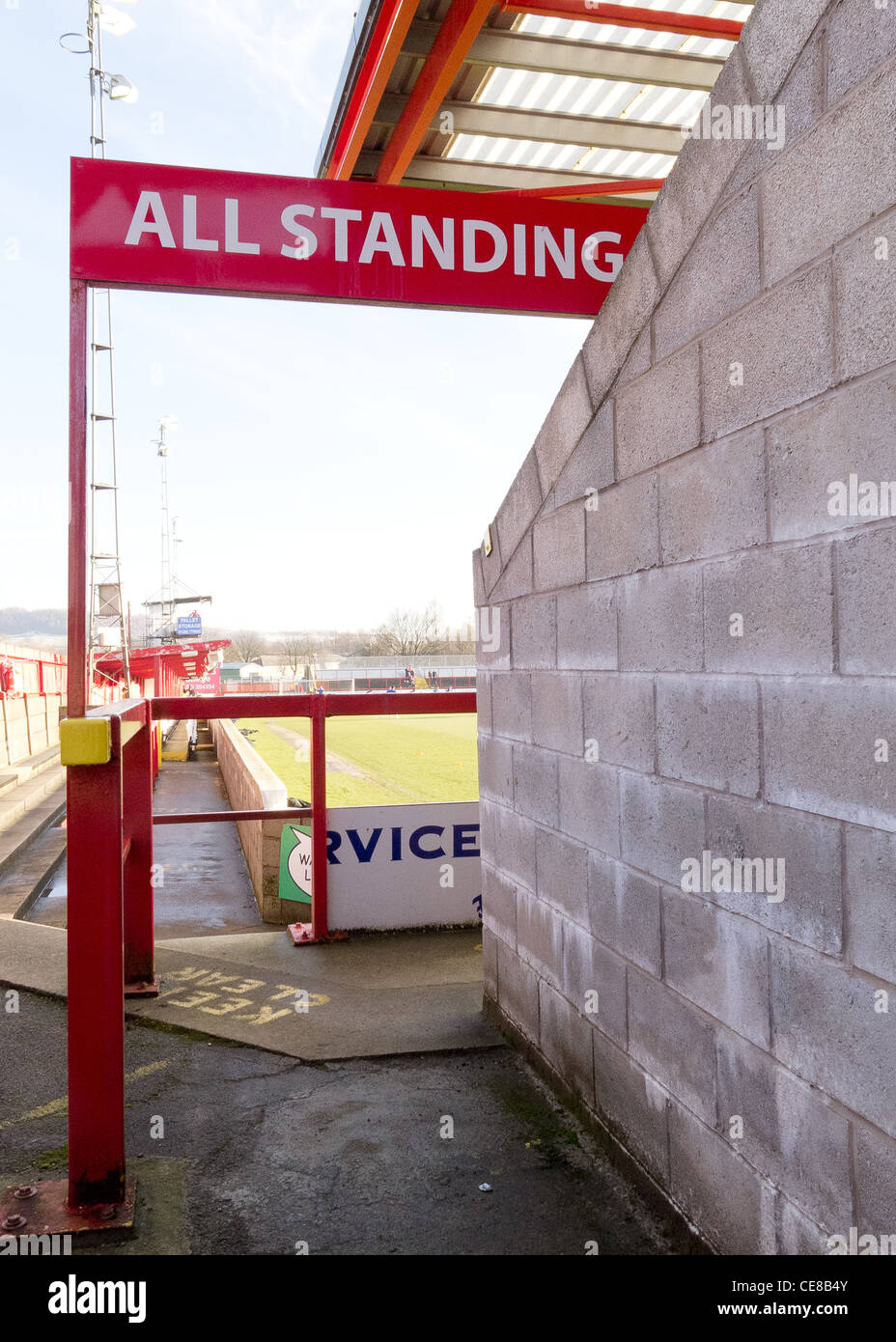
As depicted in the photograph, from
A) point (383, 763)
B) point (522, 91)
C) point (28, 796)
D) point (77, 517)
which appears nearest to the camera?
point (77, 517)

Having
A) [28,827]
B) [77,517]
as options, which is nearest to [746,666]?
[77,517]

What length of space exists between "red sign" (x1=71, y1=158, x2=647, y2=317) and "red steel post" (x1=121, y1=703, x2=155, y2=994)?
3.21 metres

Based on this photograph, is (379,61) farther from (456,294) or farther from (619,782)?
(619,782)

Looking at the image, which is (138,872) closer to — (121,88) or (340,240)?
(340,240)

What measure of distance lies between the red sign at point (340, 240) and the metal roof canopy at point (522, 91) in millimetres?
527

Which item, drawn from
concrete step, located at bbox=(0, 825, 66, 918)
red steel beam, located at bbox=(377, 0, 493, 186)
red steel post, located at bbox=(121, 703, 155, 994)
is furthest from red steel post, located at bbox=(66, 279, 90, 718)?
concrete step, located at bbox=(0, 825, 66, 918)

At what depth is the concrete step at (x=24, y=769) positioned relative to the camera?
17.7 meters

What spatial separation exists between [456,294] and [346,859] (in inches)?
185

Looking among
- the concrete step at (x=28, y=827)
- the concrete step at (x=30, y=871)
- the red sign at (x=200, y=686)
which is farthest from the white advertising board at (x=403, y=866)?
the red sign at (x=200, y=686)

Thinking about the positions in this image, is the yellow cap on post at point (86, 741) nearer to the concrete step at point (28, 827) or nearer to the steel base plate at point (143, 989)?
the steel base plate at point (143, 989)

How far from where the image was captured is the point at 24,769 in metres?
20.3

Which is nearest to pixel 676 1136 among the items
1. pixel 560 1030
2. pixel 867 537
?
pixel 560 1030

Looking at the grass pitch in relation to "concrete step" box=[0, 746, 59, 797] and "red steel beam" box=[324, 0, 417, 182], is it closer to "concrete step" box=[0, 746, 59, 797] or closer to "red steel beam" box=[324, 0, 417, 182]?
"concrete step" box=[0, 746, 59, 797]

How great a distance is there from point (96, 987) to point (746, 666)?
2.54m
